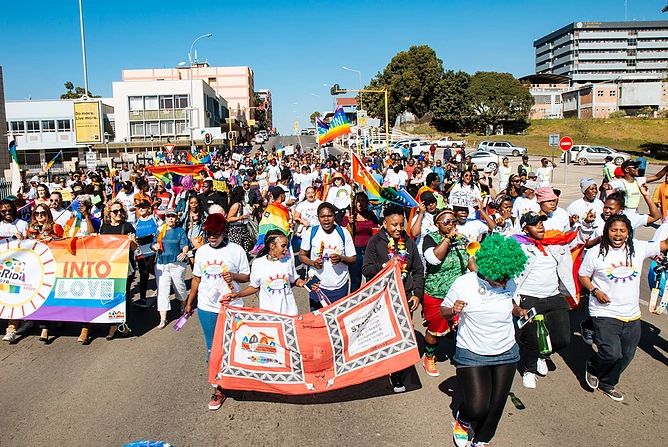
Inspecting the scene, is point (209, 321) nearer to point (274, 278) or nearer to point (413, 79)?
point (274, 278)

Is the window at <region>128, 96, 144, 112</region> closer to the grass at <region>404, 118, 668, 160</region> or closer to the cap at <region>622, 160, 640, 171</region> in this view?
the grass at <region>404, 118, 668, 160</region>

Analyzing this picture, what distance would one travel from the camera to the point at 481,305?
13.7ft

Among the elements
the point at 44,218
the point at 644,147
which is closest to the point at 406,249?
the point at 44,218

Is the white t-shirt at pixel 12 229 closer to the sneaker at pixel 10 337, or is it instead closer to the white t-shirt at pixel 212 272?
the sneaker at pixel 10 337

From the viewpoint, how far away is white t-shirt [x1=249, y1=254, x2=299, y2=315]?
5.41 m

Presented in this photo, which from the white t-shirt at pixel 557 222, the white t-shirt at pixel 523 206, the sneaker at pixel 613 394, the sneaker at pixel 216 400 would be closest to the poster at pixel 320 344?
the sneaker at pixel 216 400

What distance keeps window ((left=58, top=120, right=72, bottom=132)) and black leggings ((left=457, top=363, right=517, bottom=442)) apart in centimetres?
7212

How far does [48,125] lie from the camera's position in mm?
67688

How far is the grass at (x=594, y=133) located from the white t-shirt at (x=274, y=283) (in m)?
52.8

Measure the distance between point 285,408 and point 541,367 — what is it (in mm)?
2673

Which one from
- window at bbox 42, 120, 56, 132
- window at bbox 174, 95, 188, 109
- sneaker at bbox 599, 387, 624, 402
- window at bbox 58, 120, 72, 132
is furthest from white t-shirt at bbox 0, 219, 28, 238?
window at bbox 42, 120, 56, 132

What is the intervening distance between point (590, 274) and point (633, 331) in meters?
0.61

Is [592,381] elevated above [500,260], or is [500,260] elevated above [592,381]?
[500,260]

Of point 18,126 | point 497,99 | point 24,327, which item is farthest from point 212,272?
point 18,126
